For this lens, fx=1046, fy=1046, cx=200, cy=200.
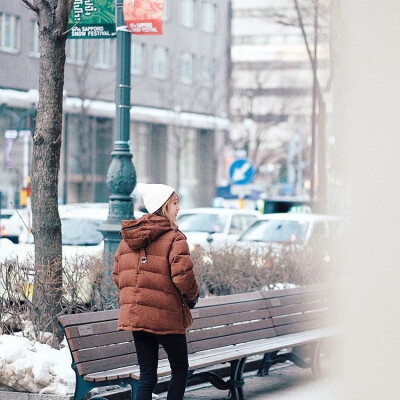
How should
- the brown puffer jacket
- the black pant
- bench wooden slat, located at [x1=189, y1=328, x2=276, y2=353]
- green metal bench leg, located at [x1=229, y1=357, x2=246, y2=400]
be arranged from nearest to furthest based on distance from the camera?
the brown puffer jacket → the black pant → bench wooden slat, located at [x1=189, y1=328, x2=276, y2=353] → green metal bench leg, located at [x1=229, y1=357, x2=246, y2=400]

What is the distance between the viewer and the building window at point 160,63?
58978mm

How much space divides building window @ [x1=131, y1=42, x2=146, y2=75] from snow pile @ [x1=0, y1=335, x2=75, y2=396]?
5010cm

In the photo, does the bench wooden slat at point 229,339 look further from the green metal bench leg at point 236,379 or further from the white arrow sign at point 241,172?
the white arrow sign at point 241,172

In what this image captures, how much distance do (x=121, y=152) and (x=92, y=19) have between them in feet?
4.64

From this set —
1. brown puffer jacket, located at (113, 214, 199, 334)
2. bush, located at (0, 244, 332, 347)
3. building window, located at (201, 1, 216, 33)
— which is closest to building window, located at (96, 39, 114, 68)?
building window, located at (201, 1, 216, 33)

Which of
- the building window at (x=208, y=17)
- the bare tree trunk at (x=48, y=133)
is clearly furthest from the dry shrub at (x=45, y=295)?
the building window at (x=208, y=17)

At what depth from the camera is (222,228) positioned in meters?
22.8

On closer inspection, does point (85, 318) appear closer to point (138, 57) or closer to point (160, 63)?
point (138, 57)

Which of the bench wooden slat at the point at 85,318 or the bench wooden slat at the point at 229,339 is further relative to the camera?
the bench wooden slat at the point at 229,339

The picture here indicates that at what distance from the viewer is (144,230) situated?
20.4 feet

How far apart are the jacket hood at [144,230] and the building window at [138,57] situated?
51415 millimetres

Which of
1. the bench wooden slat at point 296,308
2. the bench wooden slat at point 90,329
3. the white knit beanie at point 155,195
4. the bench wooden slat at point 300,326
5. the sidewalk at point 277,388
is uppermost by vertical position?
the white knit beanie at point 155,195

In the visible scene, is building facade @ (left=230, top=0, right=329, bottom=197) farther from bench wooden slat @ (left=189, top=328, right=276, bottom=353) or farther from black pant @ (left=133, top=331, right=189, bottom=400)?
black pant @ (left=133, top=331, right=189, bottom=400)

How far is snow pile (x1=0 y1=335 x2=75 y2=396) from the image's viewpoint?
24.6 ft
